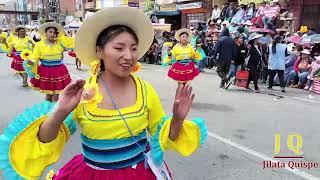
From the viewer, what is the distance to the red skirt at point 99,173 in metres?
2.10

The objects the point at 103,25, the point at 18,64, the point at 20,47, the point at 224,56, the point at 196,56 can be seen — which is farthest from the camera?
the point at 18,64

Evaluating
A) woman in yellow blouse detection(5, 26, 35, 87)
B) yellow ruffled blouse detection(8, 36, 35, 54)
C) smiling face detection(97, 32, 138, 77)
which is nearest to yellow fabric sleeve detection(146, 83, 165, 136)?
smiling face detection(97, 32, 138, 77)

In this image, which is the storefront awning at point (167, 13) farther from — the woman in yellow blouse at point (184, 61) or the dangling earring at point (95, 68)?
the dangling earring at point (95, 68)

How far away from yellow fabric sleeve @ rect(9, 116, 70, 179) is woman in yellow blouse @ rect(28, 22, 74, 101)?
18.1 ft

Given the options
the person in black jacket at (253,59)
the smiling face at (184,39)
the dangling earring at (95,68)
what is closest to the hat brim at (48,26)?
the smiling face at (184,39)

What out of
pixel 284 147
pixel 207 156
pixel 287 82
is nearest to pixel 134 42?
pixel 207 156

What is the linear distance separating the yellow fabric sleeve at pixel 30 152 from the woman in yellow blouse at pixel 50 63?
18.1ft

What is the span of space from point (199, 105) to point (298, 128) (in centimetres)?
239

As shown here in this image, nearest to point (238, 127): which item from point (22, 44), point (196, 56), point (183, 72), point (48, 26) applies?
point (183, 72)

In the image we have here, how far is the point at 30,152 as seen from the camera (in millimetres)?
2000

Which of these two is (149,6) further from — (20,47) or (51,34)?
(51,34)

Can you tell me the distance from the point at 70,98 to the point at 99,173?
475 mm

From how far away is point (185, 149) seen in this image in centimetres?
222

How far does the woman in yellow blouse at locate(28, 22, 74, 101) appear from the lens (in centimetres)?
742
